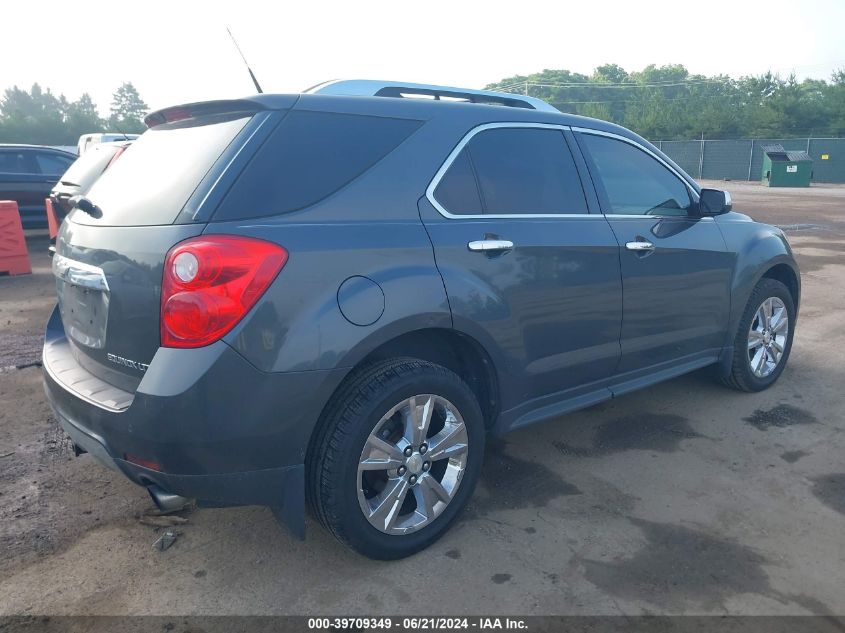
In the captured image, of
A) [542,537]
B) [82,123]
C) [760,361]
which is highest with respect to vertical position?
[82,123]

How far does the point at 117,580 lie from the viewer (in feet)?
9.18

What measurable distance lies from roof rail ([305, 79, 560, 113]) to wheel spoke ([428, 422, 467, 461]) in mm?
1539

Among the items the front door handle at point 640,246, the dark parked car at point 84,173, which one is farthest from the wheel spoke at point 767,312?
the dark parked car at point 84,173

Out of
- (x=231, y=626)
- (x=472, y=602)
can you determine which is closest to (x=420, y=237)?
(x=472, y=602)

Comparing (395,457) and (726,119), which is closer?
(395,457)

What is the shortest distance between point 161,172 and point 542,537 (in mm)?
2264

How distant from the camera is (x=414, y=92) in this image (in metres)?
3.64

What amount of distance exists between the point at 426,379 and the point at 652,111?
55.0 meters

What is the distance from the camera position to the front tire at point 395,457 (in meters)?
2.65

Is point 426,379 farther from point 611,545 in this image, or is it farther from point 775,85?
point 775,85

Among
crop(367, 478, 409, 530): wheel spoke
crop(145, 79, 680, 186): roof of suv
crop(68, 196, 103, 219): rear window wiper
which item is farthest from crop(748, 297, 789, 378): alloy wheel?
crop(68, 196, 103, 219): rear window wiper

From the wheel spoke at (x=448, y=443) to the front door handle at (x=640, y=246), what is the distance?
4.84 ft

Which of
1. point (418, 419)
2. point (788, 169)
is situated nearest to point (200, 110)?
point (418, 419)

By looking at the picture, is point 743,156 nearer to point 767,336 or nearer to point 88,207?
point 767,336
